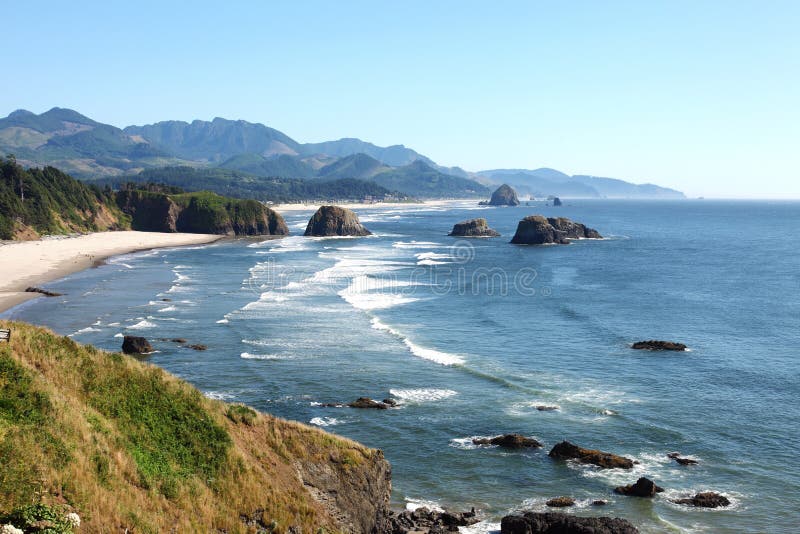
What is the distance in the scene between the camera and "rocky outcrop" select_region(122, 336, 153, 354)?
54.1m

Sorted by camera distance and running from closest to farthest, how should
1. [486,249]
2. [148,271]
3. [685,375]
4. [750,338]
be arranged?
[685,375], [750,338], [148,271], [486,249]

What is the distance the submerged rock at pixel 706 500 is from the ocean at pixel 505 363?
0.48m

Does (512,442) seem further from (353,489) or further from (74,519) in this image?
(74,519)

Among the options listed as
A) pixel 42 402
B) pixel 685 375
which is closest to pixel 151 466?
pixel 42 402

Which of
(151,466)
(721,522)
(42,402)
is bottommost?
(721,522)

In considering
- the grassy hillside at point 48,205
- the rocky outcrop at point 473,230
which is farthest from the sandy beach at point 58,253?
the rocky outcrop at point 473,230

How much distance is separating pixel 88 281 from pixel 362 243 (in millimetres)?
79307

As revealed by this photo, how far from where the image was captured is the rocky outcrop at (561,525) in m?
27.2

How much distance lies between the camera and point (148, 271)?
10625 cm

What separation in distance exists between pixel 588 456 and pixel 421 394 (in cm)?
1360

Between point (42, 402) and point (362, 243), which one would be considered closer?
point (42, 402)

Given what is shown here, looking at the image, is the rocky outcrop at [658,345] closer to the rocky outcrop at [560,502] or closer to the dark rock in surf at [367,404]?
the dark rock in surf at [367,404]

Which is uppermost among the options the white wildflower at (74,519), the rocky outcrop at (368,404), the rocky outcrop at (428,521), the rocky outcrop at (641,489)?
the white wildflower at (74,519)

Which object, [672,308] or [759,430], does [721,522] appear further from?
[672,308]
